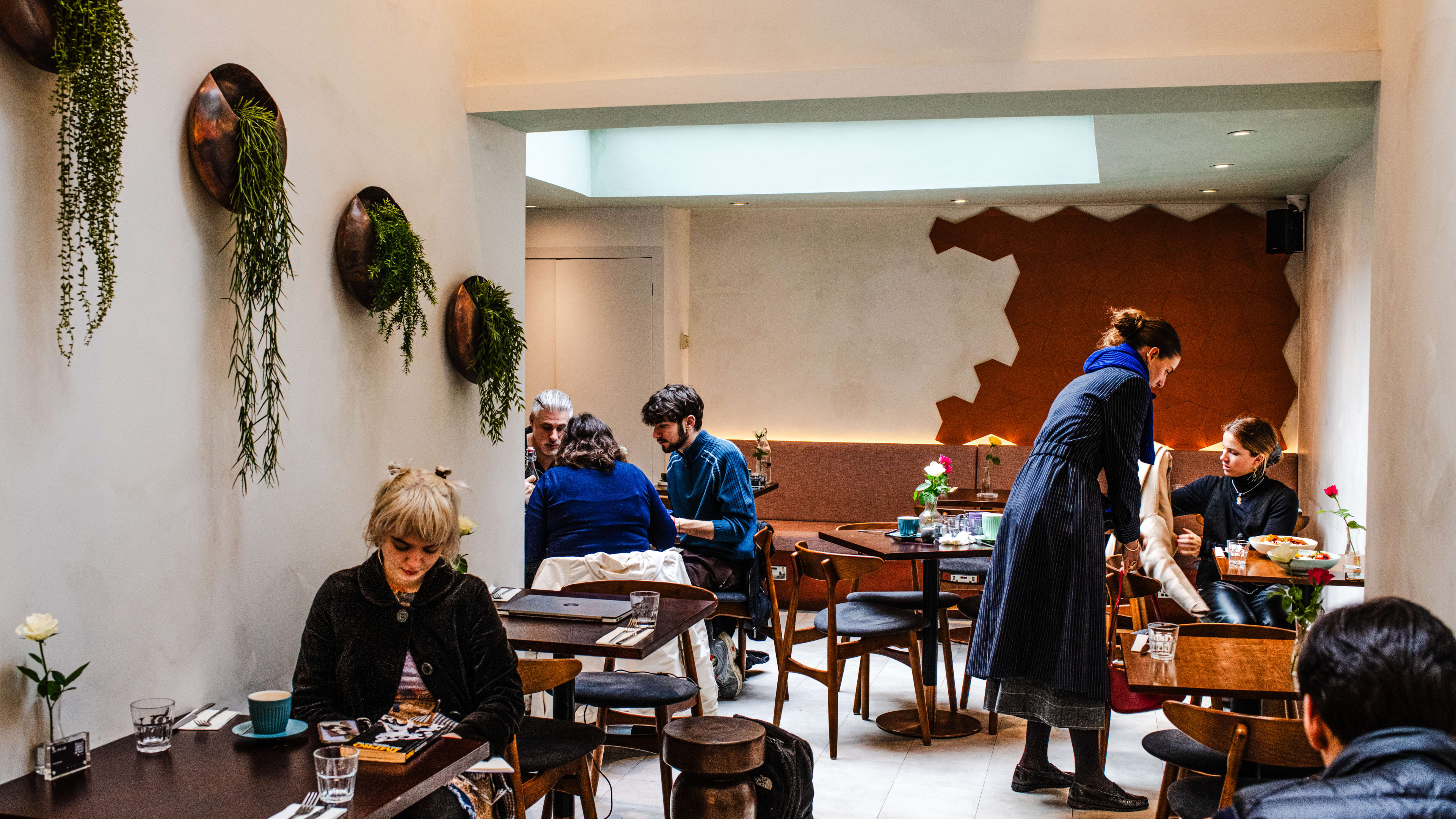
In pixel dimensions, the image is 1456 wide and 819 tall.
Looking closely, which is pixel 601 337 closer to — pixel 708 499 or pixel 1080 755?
pixel 708 499

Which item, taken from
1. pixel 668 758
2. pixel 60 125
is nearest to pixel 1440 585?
pixel 668 758

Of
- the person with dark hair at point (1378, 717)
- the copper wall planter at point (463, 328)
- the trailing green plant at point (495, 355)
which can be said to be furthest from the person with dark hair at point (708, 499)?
the person with dark hair at point (1378, 717)

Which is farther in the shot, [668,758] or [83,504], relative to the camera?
[668,758]

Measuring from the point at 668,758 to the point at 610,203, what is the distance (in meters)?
5.65

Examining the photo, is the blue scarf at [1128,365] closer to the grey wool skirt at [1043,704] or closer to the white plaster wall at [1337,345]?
the grey wool skirt at [1043,704]

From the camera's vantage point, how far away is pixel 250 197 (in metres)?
2.70

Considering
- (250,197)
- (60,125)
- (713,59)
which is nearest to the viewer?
(60,125)

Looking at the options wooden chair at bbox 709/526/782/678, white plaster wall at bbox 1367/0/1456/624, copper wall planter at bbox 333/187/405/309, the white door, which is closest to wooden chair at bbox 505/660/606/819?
copper wall planter at bbox 333/187/405/309

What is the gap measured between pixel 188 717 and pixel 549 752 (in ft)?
3.03

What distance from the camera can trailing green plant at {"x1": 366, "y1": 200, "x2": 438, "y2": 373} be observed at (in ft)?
10.8

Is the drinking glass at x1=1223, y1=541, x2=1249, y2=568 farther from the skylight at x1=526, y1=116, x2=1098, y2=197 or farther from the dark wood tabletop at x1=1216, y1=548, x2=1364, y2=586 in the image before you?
the skylight at x1=526, y1=116, x2=1098, y2=197

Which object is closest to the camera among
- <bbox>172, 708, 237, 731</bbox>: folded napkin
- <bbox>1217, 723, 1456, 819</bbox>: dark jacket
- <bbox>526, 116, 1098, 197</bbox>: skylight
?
<bbox>1217, 723, 1456, 819</bbox>: dark jacket

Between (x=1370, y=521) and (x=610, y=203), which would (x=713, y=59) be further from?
(x=610, y=203)

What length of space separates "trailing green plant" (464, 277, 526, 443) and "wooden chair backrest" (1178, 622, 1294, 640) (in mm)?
2435
